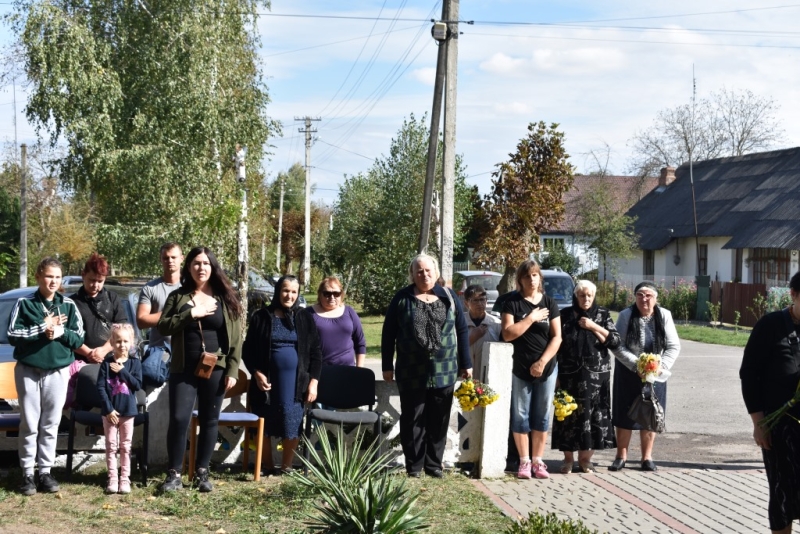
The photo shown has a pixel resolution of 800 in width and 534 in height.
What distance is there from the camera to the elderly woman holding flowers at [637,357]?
8.99 metres

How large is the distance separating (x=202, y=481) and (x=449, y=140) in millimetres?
9965

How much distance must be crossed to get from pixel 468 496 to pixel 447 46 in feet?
35.3

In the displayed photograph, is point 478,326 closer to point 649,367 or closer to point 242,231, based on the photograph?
point 649,367

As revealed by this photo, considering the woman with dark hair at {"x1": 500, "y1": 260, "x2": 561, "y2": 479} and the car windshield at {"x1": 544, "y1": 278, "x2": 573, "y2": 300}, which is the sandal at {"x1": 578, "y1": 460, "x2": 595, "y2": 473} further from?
the car windshield at {"x1": 544, "y1": 278, "x2": 573, "y2": 300}

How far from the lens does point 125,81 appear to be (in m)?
22.0

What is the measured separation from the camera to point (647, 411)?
882 centimetres

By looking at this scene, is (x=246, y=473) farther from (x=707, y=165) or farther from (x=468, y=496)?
(x=707, y=165)

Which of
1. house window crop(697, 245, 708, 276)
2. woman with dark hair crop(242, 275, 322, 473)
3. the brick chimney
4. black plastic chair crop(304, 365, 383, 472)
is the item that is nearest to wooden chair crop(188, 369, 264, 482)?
woman with dark hair crop(242, 275, 322, 473)

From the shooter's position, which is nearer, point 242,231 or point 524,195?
point 524,195

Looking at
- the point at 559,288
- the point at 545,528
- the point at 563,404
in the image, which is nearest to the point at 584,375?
the point at 563,404

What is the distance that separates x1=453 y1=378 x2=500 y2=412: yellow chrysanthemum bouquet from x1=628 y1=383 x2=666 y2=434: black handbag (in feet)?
4.70

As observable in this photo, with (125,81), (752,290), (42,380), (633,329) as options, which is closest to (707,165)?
(752,290)

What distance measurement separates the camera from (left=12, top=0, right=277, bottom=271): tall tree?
2131cm

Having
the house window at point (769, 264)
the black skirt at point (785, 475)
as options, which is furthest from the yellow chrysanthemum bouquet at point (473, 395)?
the house window at point (769, 264)
